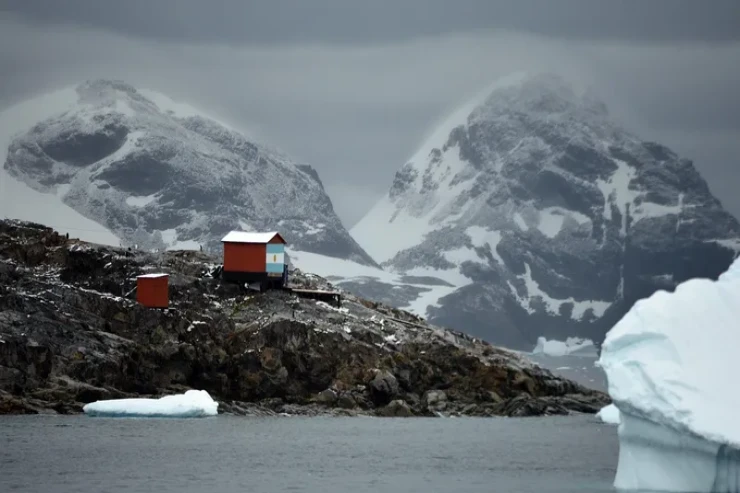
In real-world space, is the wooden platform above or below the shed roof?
below

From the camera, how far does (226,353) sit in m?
133

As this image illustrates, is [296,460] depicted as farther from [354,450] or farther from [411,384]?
[411,384]

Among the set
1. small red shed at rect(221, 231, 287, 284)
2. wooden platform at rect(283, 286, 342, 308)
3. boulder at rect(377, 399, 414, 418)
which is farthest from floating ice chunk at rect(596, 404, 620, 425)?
small red shed at rect(221, 231, 287, 284)

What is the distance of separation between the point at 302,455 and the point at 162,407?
2947 cm

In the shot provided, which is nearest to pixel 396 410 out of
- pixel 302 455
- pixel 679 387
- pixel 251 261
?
pixel 251 261

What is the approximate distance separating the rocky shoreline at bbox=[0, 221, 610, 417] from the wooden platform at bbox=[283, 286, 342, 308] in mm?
1925

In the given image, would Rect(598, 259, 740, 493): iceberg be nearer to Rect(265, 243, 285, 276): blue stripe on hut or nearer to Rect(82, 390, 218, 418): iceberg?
Rect(82, 390, 218, 418): iceberg

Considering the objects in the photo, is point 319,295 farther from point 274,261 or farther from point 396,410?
point 396,410

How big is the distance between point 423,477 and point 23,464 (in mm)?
21683

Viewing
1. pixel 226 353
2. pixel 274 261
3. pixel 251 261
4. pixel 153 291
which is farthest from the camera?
pixel 274 261

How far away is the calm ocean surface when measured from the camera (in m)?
79.8

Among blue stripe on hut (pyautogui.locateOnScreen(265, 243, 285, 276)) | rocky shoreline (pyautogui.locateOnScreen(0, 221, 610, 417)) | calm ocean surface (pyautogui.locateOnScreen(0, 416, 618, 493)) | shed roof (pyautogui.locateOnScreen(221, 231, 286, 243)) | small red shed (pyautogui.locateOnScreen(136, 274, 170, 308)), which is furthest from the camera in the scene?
shed roof (pyautogui.locateOnScreen(221, 231, 286, 243))

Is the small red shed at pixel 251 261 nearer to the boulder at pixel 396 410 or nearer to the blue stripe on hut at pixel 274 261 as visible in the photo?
the blue stripe on hut at pixel 274 261

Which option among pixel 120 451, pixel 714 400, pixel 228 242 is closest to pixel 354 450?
pixel 120 451
